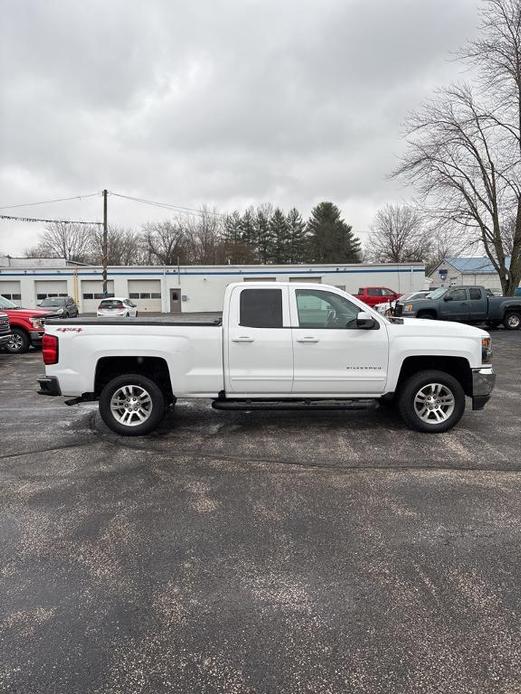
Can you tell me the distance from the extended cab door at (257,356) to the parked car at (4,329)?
31.7 feet

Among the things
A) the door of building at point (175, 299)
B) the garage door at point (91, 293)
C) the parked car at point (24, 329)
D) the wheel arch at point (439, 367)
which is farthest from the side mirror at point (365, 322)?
the garage door at point (91, 293)

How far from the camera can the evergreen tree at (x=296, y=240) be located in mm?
68625

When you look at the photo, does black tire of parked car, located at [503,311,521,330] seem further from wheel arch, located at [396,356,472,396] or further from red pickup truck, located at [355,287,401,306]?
wheel arch, located at [396,356,472,396]

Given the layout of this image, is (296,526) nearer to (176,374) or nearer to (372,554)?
(372,554)

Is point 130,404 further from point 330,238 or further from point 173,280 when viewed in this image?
point 330,238

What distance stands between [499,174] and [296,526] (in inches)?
1027

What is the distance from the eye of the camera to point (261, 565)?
118 inches

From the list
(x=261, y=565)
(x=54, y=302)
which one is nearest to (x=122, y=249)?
(x=54, y=302)

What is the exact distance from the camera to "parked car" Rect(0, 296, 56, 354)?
45.7ft

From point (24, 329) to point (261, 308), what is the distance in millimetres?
11036

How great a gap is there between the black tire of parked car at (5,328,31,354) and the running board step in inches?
425

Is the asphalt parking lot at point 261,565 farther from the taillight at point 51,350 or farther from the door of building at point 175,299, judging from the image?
the door of building at point 175,299

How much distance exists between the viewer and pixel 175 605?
260 centimetres

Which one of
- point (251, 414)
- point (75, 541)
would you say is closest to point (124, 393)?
point (251, 414)
